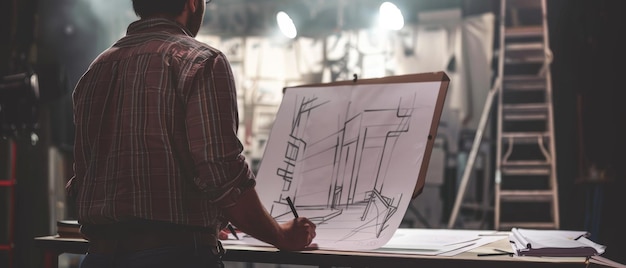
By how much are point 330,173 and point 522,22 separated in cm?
373

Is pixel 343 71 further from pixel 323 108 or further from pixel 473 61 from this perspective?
pixel 323 108

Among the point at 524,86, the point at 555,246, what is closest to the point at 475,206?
the point at 524,86

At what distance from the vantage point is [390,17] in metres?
5.35

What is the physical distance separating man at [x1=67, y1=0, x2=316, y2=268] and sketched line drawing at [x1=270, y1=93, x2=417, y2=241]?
39cm

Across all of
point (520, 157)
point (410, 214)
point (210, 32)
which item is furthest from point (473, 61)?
point (210, 32)

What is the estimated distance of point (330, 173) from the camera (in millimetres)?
1871

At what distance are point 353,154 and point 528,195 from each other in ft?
10.4

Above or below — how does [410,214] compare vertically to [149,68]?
below

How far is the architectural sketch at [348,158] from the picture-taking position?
68.0 inches

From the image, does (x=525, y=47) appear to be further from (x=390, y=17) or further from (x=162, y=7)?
(x=162, y=7)

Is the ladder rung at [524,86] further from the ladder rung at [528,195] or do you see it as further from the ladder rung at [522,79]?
the ladder rung at [528,195]

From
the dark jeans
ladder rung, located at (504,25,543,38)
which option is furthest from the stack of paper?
ladder rung, located at (504,25,543,38)

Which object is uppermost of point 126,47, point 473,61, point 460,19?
point 460,19

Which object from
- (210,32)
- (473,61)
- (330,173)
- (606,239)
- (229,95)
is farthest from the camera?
(210,32)
